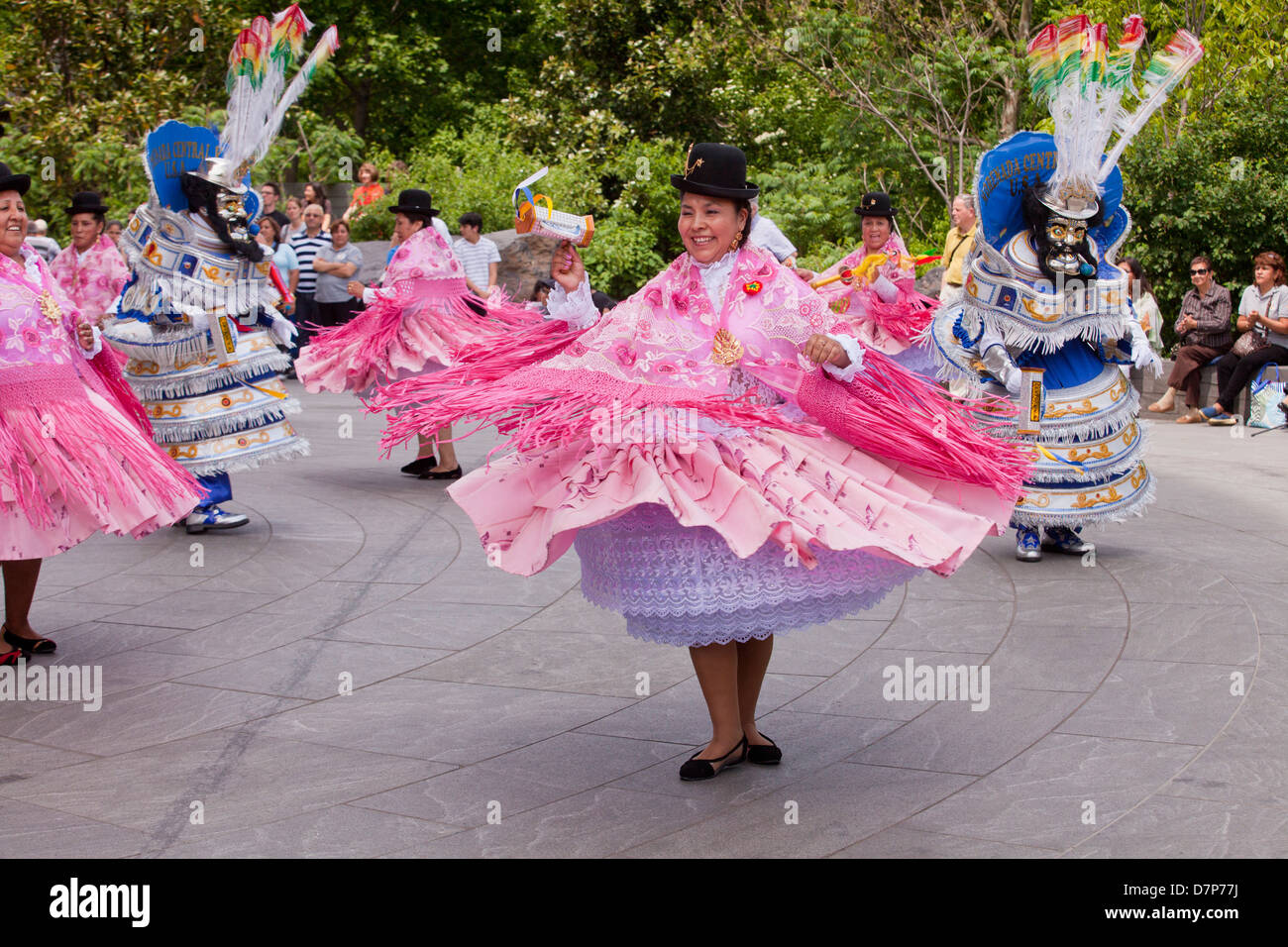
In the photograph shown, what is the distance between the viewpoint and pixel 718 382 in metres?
4.14

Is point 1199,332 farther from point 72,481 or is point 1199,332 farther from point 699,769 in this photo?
point 72,481

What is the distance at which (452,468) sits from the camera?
9.83 metres

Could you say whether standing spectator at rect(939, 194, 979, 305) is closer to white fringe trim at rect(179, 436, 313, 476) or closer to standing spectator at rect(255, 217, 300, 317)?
white fringe trim at rect(179, 436, 313, 476)

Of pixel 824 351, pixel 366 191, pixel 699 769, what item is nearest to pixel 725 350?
pixel 824 351

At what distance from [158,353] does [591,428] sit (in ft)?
15.8

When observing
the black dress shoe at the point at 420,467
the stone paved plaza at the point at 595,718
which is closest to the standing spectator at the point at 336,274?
the black dress shoe at the point at 420,467

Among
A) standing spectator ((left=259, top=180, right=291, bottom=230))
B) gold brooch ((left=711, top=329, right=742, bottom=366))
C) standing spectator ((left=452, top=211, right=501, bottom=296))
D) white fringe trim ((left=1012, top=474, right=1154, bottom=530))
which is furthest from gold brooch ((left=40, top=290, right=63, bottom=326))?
standing spectator ((left=259, top=180, right=291, bottom=230))

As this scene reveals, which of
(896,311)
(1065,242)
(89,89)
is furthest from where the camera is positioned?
(89,89)

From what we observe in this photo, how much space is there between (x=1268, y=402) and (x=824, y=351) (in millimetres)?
8981

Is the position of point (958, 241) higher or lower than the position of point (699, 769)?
higher

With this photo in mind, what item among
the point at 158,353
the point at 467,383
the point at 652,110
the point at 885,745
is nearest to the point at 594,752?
the point at 885,745

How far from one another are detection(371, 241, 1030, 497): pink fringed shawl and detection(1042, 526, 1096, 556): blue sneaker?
10.1ft

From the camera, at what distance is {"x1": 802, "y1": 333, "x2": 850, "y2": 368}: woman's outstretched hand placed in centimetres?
414

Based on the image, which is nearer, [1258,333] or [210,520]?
[210,520]
